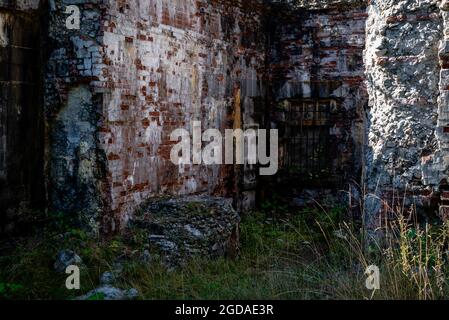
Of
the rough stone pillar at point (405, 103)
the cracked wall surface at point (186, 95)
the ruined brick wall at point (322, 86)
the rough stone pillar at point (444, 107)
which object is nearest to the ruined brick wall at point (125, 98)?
the cracked wall surface at point (186, 95)

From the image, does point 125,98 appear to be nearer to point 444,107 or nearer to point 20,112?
point 20,112

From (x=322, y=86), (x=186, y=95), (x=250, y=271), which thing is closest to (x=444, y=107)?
(x=250, y=271)

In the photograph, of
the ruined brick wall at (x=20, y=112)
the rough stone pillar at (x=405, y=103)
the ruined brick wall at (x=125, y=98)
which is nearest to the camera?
the rough stone pillar at (x=405, y=103)

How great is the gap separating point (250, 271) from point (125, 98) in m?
2.64

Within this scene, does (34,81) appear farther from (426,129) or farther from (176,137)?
(426,129)

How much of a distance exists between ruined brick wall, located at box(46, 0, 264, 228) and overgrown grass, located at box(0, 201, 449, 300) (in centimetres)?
68

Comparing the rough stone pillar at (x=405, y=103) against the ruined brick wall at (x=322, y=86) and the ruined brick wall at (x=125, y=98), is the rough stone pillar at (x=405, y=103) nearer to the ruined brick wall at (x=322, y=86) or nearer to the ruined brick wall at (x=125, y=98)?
the ruined brick wall at (x=125, y=98)

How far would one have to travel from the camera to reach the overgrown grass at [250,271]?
5020mm

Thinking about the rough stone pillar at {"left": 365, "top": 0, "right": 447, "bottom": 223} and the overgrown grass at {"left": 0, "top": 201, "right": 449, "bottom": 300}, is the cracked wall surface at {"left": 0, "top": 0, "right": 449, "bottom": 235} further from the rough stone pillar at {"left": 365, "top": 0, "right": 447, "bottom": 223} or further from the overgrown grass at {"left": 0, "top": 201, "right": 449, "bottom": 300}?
the overgrown grass at {"left": 0, "top": 201, "right": 449, "bottom": 300}

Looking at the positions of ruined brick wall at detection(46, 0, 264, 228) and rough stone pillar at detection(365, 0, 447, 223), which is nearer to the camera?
rough stone pillar at detection(365, 0, 447, 223)

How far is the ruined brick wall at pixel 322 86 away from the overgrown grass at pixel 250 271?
3.62 metres

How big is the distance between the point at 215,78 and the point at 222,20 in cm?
95

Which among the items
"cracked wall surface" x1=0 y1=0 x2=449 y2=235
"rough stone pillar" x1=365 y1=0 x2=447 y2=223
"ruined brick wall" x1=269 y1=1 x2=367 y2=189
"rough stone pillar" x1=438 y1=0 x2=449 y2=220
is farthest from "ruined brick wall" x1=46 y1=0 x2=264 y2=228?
"rough stone pillar" x1=438 y1=0 x2=449 y2=220

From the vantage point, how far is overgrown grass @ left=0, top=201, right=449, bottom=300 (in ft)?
16.5
